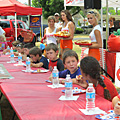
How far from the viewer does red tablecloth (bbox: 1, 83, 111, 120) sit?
1.87 metres

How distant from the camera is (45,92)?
8.77 feet

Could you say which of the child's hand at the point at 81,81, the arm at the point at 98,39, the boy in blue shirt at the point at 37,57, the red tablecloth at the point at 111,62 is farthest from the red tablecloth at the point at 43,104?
the red tablecloth at the point at 111,62

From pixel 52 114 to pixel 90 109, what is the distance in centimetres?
30

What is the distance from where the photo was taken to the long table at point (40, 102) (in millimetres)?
1877

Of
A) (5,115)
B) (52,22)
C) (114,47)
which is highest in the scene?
(52,22)

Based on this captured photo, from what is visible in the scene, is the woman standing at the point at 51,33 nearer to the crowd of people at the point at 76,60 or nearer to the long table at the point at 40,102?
the crowd of people at the point at 76,60

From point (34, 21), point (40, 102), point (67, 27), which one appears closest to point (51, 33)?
point (67, 27)

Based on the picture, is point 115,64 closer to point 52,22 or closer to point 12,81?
point 52,22

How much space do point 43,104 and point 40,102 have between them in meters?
0.08

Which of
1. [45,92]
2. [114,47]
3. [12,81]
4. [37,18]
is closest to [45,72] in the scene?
[12,81]

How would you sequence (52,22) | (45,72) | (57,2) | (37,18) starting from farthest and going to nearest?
(57,2)
(37,18)
(52,22)
(45,72)

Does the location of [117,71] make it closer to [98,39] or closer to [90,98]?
[98,39]

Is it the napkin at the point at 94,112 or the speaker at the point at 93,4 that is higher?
the speaker at the point at 93,4

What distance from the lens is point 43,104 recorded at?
86.7 inches
